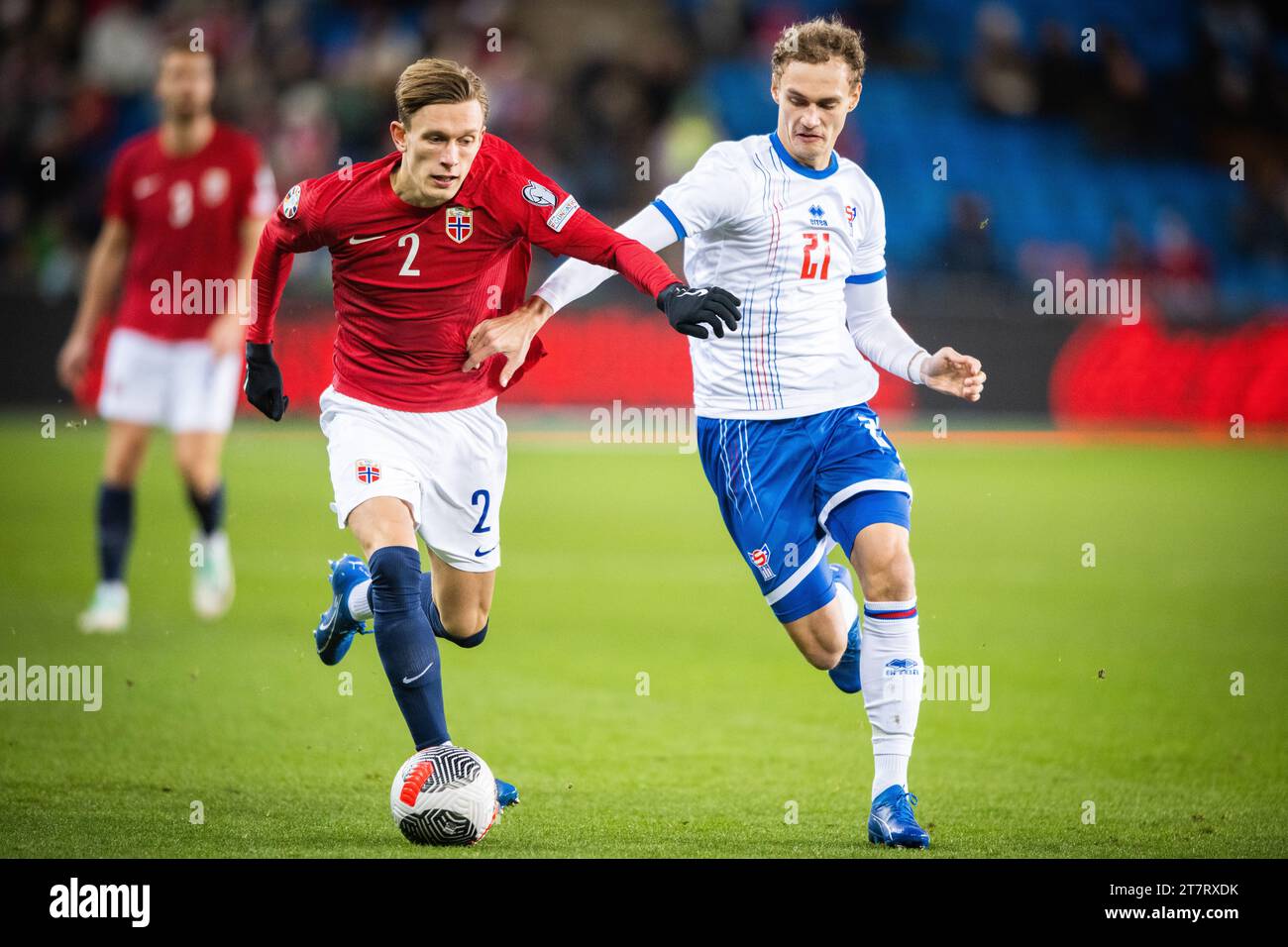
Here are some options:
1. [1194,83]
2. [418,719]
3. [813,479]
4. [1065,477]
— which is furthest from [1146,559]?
[1194,83]

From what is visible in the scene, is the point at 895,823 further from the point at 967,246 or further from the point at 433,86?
the point at 967,246

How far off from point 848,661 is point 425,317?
6.27ft

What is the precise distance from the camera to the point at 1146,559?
1187 centimetres

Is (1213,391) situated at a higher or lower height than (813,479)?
higher

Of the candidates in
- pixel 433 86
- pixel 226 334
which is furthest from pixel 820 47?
pixel 226 334

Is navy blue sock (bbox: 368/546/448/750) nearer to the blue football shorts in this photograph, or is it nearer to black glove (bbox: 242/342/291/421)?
black glove (bbox: 242/342/291/421)

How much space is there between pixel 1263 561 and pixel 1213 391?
7.63m

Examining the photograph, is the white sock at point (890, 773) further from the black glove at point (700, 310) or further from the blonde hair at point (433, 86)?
the blonde hair at point (433, 86)

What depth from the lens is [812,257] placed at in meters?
5.43

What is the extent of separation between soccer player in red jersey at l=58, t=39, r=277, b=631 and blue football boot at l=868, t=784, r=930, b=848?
5053mm
